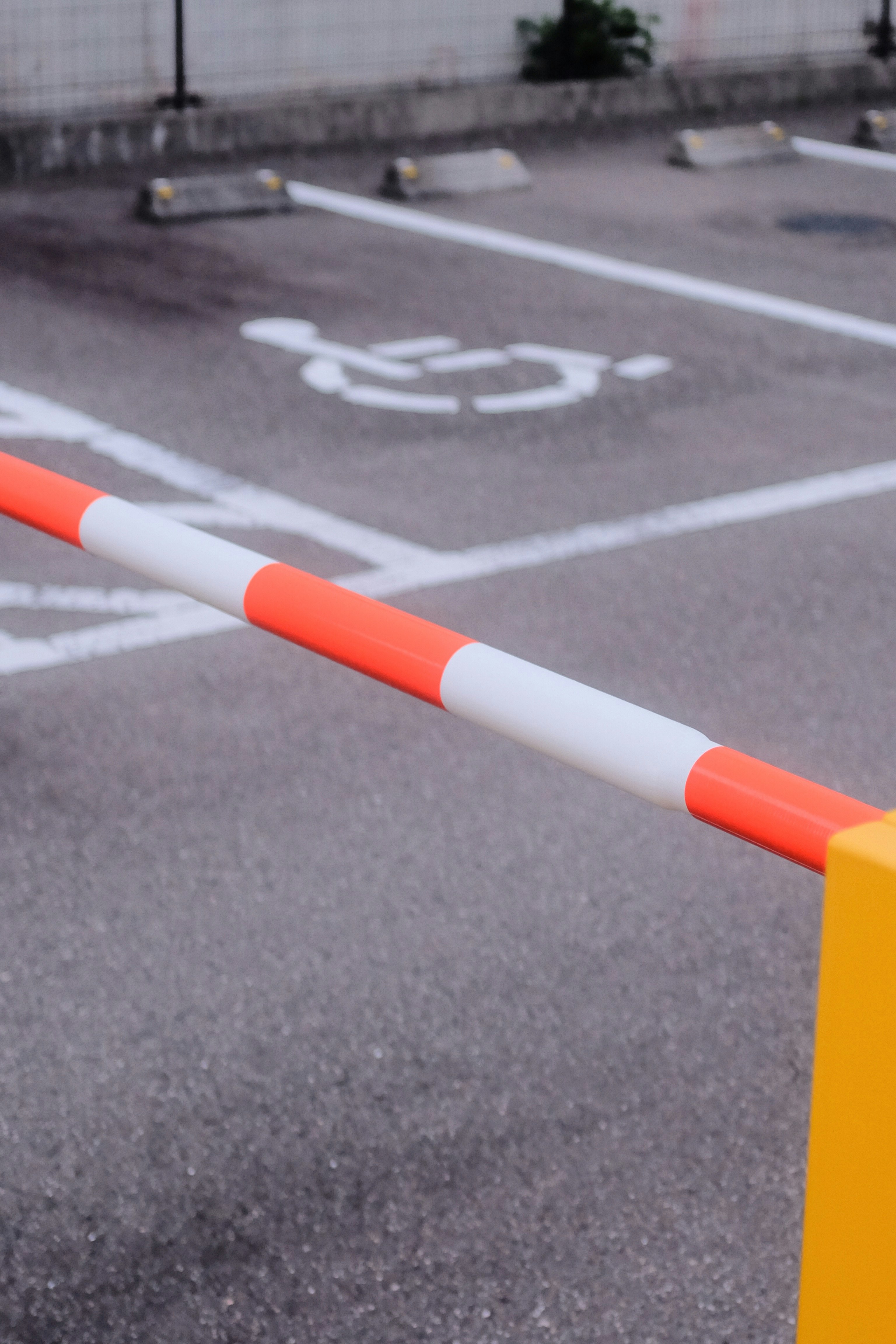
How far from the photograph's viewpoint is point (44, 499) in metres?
2.71

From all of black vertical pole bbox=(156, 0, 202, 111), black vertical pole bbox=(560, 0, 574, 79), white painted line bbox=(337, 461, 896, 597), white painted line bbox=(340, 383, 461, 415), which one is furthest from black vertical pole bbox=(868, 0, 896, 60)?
white painted line bbox=(337, 461, 896, 597)

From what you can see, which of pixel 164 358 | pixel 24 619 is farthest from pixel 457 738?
pixel 164 358

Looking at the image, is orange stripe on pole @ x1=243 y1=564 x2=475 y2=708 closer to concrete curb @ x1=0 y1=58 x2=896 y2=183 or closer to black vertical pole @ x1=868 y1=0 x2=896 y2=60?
concrete curb @ x1=0 y1=58 x2=896 y2=183

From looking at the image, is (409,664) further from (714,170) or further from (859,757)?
(714,170)

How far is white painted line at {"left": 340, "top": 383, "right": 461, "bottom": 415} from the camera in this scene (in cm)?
658

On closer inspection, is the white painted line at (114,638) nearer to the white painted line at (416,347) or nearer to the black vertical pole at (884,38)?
the white painted line at (416,347)

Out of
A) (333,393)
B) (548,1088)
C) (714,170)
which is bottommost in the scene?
(548,1088)

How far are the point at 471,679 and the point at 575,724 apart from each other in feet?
0.58

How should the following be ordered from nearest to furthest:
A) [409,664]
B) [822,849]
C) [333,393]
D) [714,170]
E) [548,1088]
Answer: [822,849] < [409,664] < [548,1088] < [333,393] < [714,170]

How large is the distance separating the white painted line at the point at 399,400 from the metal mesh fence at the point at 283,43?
5.08 metres

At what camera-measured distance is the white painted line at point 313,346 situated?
23.2ft

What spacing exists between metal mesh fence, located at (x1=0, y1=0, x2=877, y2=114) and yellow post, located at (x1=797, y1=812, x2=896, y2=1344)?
1021 cm

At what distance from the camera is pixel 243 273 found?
27.9 ft

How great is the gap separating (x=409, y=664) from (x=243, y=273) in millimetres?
6828
